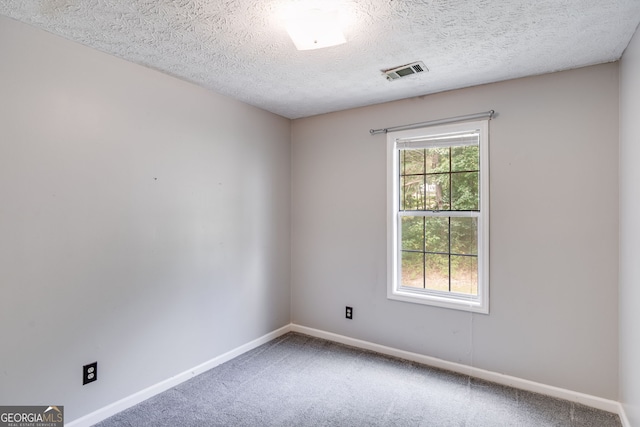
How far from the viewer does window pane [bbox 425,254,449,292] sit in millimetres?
2971

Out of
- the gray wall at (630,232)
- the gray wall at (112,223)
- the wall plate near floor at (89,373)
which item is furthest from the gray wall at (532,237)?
the wall plate near floor at (89,373)

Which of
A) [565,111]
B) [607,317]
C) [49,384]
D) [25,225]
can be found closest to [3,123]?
[25,225]

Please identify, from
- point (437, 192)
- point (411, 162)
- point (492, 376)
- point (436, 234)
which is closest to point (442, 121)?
point (411, 162)

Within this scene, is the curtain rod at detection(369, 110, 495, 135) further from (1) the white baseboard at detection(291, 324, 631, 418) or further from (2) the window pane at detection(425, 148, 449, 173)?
(1) the white baseboard at detection(291, 324, 631, 418)

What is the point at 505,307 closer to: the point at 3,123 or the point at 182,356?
the point at 182,356

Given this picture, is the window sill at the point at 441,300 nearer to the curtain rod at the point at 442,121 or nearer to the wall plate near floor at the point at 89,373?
the curtain rod at the point at 442,121

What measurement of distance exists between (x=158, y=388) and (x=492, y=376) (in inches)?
102

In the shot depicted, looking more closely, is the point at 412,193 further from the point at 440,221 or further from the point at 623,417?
the point at 623,417

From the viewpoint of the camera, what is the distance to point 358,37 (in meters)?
1.99

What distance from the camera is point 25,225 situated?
1.87m

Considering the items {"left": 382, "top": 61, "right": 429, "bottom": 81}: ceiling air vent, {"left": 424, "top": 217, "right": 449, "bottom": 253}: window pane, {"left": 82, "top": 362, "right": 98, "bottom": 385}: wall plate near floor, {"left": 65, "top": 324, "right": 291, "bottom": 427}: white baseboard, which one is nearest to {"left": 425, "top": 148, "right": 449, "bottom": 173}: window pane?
{"left": 424, "top": 217, "right": 449, "bottom": 253}: window pane

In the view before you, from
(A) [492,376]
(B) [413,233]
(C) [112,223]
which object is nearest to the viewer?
(C) [112,223]

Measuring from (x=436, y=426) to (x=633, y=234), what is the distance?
1.64 meters

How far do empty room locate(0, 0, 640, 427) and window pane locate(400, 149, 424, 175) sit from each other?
0.06 feet
